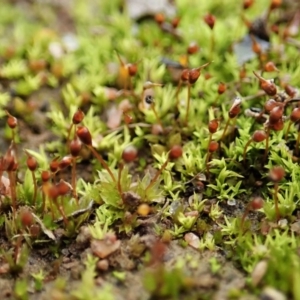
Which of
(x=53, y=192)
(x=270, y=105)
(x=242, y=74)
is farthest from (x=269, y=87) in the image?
(x=53, y=192)

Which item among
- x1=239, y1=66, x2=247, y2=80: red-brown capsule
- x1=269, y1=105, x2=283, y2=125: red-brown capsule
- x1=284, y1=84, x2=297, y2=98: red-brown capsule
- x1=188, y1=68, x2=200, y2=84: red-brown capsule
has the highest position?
x1=188, y1=68, x2=200, y2=84: red-brown capsule

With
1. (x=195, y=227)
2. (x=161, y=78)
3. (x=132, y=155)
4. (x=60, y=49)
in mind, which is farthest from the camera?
(x=60, y=49)

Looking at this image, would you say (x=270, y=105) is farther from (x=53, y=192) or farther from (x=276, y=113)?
(x=53, y=192)

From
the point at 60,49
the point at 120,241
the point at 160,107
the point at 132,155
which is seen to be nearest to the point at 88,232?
the point at 120,241

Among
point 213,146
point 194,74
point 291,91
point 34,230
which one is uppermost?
point 194,74

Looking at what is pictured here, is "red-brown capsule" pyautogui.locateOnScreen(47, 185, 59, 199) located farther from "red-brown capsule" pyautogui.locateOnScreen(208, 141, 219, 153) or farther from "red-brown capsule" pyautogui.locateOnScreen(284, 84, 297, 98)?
"red-brown capsule" pyautogui.locateOnScreen(284, 84, 297, 98)

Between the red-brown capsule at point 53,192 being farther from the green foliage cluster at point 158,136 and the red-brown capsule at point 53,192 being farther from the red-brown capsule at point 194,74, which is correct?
the red-brown capsule at point 194,74

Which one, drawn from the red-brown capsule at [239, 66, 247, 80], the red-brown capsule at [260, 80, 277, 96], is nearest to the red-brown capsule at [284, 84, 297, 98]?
the red-brown capsule at [260, 80, 277, 96]

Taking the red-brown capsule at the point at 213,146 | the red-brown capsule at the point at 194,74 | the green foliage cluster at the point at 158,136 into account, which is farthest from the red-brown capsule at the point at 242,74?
the red-brown capsule at the point at 213,146

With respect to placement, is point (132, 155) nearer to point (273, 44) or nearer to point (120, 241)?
point (120, 241)

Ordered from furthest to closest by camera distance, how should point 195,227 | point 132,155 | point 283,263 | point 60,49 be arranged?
point 60,49 < point 195,227 < point 132,155 < point 283,263

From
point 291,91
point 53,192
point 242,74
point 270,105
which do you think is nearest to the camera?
point 53,192
